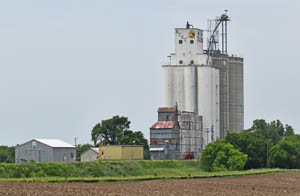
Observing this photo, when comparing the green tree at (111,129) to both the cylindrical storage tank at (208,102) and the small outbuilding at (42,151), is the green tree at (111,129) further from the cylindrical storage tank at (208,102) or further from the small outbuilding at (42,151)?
the small outbuilding at (42,151)

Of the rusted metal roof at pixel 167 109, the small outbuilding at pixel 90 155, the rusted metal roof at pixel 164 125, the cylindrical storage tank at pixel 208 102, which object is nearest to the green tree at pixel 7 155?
the small outbuilding at pixel 90 155

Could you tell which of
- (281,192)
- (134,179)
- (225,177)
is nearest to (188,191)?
(281,192)

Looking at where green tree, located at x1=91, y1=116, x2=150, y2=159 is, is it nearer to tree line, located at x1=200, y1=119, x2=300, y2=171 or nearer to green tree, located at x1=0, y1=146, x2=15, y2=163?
green tree, located at x1=0, y1=146, x2=15, y2=163

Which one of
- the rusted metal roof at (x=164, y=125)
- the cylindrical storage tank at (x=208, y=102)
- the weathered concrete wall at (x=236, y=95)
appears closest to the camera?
the rusted metal roof at (x=164, y=125)

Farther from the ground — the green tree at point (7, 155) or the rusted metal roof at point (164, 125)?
A: the rusted metal roof at point (164, 125)

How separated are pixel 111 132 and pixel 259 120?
1733 inches

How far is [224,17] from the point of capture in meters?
140

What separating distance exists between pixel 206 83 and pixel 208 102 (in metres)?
3.21

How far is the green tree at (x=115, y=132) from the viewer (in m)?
143

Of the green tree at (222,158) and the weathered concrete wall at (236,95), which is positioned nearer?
the green tree at (222,158)

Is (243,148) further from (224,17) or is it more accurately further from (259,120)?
(259,120)

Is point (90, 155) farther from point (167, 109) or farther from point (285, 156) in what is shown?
point (285, 156)

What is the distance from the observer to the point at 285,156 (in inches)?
4626

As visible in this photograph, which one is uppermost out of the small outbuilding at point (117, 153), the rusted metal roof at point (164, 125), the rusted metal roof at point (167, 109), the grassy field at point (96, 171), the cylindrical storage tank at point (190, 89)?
the cylindrical storage tank at point (190, 89)
